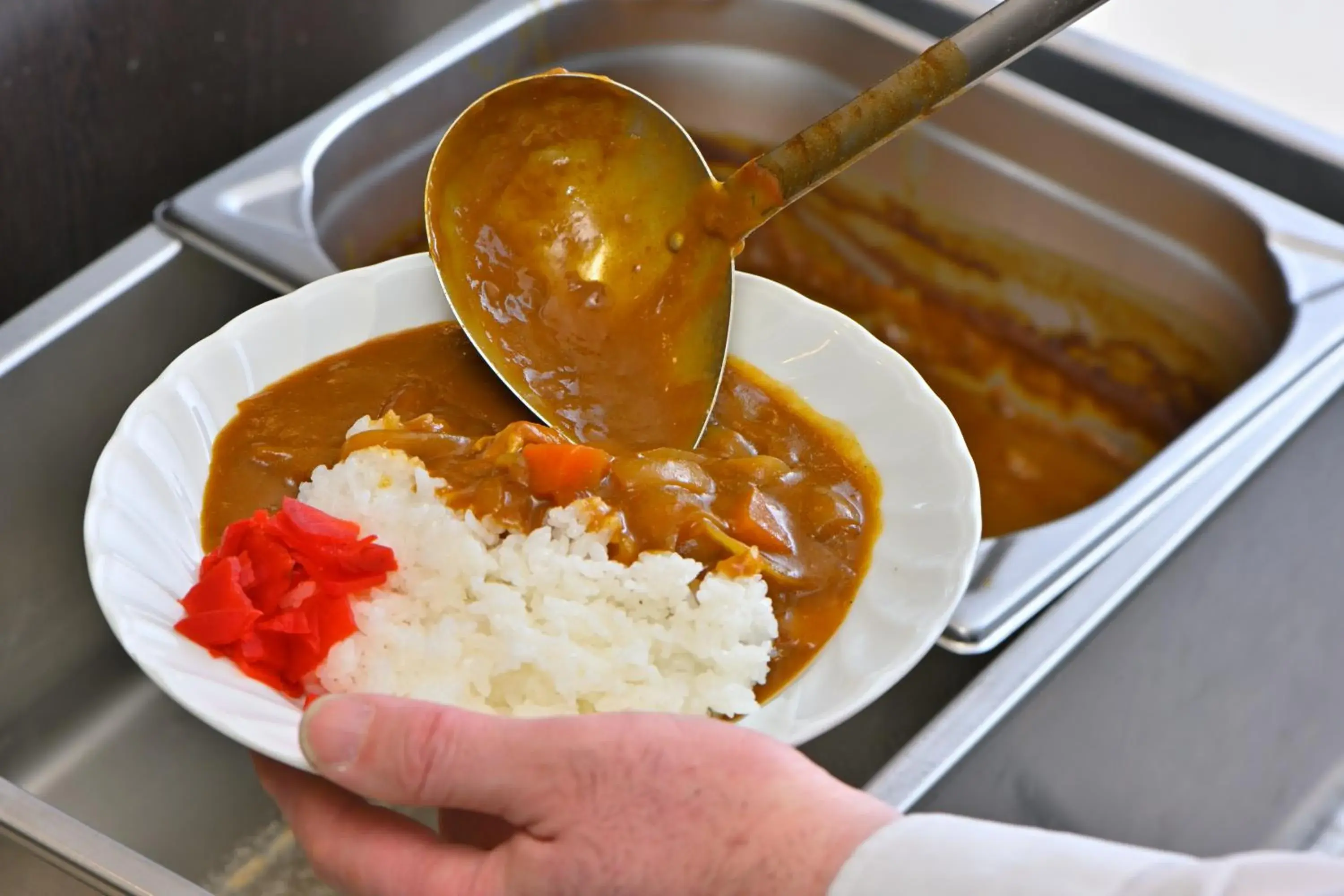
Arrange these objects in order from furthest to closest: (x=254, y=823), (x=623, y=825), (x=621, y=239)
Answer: (x=254, y=823) → (x=621, y=239) → (x=623, y=825)

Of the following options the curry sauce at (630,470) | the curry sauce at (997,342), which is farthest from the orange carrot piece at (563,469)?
the curry sauce at (997,342)

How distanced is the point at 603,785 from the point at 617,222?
0.59 metres

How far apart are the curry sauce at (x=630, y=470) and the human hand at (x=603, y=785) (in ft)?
0.58

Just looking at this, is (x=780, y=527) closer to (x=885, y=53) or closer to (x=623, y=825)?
(x=623, y=825)

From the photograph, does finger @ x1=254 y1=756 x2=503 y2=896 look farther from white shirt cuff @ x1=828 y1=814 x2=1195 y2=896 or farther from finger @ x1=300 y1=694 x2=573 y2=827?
white shirt cuff @ x1=828 y1=814 x2=1195 y2=896

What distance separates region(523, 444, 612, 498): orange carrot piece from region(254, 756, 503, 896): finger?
0.88 feet

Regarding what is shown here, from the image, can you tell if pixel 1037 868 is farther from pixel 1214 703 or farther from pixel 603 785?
pixel 1214 703

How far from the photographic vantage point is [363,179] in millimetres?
1565

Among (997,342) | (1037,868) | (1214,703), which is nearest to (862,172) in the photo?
(997,342)

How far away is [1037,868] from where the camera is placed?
0.71m

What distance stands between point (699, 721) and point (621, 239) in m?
0.54

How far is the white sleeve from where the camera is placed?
65 centimetres

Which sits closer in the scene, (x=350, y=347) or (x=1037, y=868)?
(x=1037, y=868)

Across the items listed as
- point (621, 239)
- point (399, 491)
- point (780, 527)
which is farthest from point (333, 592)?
point (621, 239)
